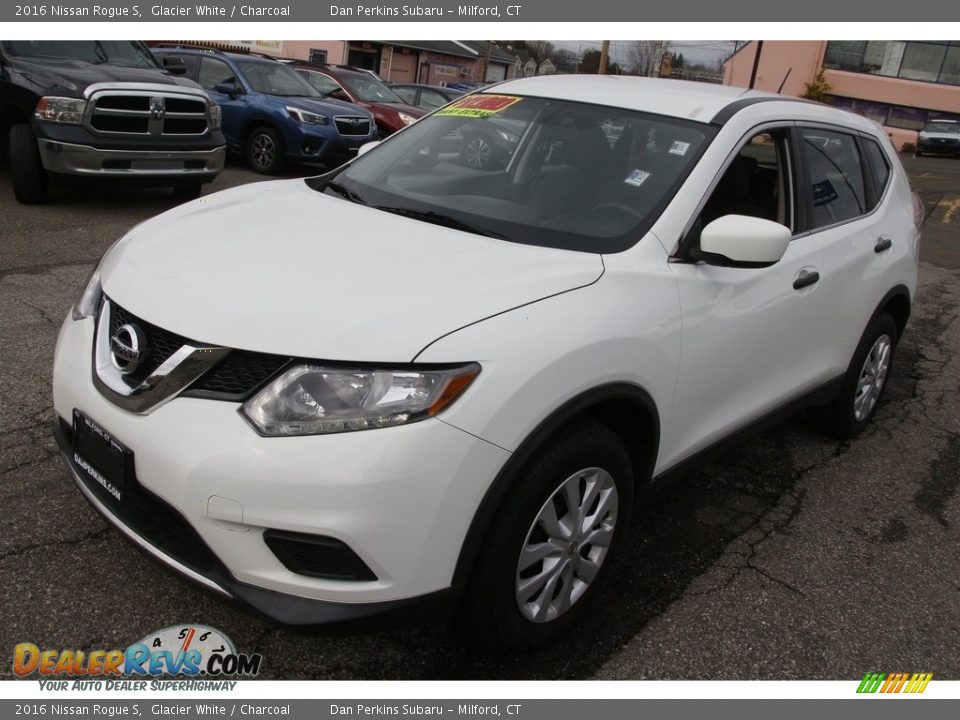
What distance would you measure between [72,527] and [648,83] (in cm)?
292

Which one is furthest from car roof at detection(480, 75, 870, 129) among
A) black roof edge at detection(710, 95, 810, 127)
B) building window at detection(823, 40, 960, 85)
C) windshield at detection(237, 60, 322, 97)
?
building window at detection(823, 40, 960, 85)

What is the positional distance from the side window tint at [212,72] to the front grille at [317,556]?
11.2 m

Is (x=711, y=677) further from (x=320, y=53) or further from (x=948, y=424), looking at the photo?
(x=320, y=53)

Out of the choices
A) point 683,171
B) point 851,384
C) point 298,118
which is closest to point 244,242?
point 683,171

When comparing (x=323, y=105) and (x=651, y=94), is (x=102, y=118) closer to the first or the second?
→ (x=323, y=105)

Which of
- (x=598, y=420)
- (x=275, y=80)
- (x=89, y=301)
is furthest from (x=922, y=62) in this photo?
(x=89, y=301)

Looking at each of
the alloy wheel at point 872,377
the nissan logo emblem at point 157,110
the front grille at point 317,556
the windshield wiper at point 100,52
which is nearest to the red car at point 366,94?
the windshield wiper at point 100,52

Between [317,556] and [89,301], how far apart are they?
1.25 m

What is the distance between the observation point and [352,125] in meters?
11.8

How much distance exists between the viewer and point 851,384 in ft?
13.8

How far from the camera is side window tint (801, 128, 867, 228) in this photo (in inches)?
142

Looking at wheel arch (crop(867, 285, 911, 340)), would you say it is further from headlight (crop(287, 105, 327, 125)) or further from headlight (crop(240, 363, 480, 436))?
headlight (crop(287, 105, 327, 125))

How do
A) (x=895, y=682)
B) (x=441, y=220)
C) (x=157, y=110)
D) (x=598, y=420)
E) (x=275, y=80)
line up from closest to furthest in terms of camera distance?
(x=598, y=420), (x=895, y=682), (x=441, y=220), (x=157, y=110), (x=275, y=80)

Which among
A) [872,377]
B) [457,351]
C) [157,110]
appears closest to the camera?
[457,351]
